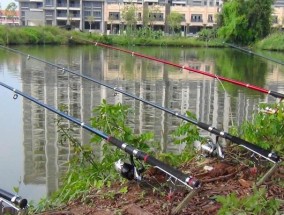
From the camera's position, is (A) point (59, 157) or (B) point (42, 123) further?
(B) point (42, 123)

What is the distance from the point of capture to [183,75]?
17234mm

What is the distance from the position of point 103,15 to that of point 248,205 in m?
67.6

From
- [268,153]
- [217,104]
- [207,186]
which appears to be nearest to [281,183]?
[268,153]

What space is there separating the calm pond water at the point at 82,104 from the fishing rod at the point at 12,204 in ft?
8.43

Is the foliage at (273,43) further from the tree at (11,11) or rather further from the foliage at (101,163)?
the tree at (11,11)

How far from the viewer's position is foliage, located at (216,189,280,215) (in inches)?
115

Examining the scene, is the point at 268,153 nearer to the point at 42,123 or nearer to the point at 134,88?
the point at 42,123

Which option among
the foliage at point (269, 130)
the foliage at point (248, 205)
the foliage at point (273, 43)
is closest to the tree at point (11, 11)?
the foliage at point (273, 43)

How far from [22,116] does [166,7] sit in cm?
6323

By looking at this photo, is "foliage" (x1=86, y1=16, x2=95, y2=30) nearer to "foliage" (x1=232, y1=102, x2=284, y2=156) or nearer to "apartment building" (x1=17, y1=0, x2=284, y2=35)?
"apartment building" (x1=17, y1=0, x2=284, y2=35)

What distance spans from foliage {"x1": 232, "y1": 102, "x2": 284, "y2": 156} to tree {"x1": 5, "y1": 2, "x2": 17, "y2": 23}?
2936 inches

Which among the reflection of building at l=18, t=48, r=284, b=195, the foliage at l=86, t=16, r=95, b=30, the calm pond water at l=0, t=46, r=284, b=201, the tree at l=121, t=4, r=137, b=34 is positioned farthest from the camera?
the foliage at l=86, t=16, r=95, b=30

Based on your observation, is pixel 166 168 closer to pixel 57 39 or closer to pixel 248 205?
pixel 248 205

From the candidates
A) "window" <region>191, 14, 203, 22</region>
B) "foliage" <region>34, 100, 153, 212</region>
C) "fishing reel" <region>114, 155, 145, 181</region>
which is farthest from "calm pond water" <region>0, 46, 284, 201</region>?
"window" <region>191, 14, 203, 22</region>
